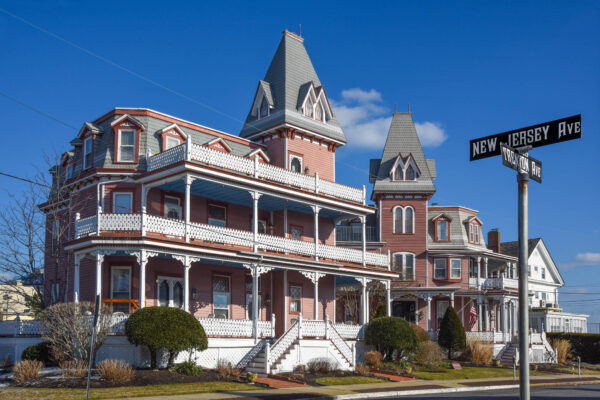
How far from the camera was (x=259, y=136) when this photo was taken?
124 ft

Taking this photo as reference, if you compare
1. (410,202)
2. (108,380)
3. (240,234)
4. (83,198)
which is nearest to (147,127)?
(83,198)

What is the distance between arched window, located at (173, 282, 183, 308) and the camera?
3075 cm

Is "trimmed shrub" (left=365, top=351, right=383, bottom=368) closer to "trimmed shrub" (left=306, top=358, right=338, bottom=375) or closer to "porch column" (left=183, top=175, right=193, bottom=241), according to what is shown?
"trimmed shrub" (left=306, top=358, right=338, bottom=375)

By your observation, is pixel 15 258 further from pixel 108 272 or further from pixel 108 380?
pixel 108 380

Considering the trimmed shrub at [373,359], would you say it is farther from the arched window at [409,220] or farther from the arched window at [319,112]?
the arched window at [409,220]

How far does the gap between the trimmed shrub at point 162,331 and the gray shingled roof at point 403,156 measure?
2738cm

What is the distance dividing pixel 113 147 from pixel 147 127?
1.79m

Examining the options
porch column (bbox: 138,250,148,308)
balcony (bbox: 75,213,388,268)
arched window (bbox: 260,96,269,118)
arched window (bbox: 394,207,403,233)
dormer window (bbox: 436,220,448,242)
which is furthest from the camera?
dormer window (bbox: 436,220,448,242)

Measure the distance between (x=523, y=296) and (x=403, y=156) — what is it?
42533 millimetres

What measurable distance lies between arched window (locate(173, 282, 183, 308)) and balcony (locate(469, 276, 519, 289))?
27.2 meters

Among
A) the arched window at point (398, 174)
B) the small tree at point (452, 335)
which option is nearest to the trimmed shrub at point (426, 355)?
the small tree at point (452, 335)

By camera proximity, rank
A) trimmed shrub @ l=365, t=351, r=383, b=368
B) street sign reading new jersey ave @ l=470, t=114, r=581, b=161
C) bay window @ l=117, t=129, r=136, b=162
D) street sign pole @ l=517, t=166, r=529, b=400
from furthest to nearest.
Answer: trimmed shrub @ l=365, t=351, r=383, b=368 < bay window @ l=117, t=129, r=136, b=162 < street sign pole @ l=517, t=166, r=529, b=400 < street sign reading new jersey ave @ l=470, t=114, r=581, b=161

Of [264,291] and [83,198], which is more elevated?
[83,198]

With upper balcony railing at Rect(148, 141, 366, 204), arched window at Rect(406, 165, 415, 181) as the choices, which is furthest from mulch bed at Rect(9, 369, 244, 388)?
arched window at Rect(406, 165, 415, 181)
